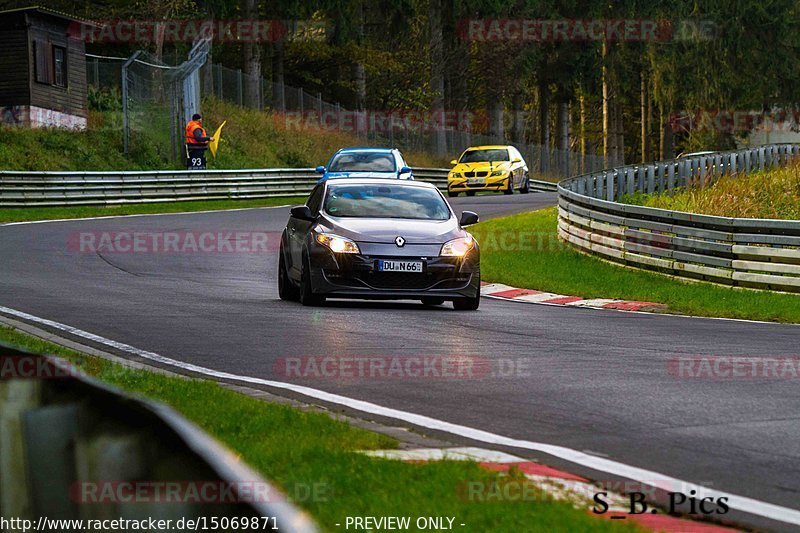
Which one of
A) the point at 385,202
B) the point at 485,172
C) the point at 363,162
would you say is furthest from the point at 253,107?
the point at 385,202

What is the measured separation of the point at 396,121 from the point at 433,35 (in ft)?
16.1

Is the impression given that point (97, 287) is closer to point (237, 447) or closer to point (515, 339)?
point (515, 339)

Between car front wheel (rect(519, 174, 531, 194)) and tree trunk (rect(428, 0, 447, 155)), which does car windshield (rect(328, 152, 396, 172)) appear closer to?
car front wheel (rect(519, 174, 531, 194))

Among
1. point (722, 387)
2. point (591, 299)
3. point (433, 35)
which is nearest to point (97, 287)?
point (591, 299)

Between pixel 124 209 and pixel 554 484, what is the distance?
32.2m

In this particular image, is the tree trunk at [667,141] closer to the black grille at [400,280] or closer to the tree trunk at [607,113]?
the tree trunk at [607,113]

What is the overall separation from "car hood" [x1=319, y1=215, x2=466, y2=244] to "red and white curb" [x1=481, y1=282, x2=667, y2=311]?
2938mm

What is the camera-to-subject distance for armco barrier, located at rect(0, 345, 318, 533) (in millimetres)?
2531

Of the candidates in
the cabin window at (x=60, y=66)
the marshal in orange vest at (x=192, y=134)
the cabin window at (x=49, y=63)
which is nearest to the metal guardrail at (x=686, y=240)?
the marshal in orange vest at (x=192, y=134)

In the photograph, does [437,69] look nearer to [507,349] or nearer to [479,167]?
[479,167]

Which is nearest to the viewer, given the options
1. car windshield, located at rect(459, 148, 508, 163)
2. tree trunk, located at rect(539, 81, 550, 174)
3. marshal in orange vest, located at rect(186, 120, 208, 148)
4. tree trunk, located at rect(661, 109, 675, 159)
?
marshal in orange vest, located at rect(186, 120, 208, 148)

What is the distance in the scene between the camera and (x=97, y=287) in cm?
1881

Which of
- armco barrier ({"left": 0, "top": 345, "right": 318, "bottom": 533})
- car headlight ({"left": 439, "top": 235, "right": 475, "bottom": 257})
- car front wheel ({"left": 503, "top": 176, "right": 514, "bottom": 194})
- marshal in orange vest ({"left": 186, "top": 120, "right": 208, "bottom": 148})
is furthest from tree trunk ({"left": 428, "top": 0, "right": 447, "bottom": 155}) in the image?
armco barrier ({"left": 0, "top": 345, "right": 318, "bottom": 533})

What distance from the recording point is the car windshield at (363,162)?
104 feet
